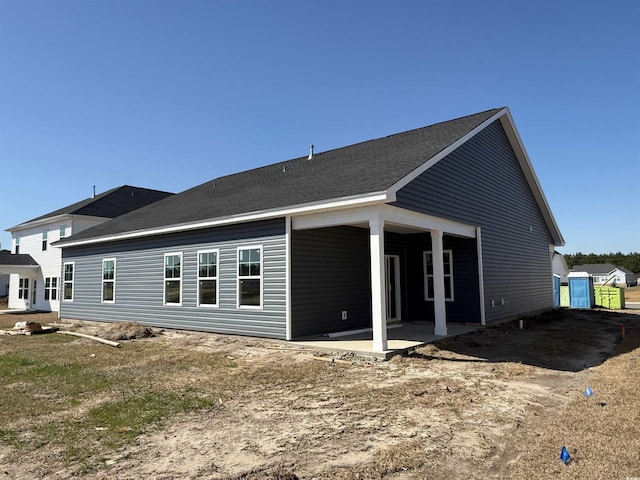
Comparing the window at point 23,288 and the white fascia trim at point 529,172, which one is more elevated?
the white fascia trim at point 529,172

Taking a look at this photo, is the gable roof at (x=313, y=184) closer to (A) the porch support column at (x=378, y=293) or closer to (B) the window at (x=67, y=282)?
(A) the porch support column at (x=378, y=293)

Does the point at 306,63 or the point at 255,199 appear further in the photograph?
the point at 306,63

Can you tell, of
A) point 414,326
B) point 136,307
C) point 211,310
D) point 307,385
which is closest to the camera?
point 307,385

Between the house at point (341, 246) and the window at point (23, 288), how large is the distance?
1141 cm

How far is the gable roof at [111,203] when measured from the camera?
2447 centimetres

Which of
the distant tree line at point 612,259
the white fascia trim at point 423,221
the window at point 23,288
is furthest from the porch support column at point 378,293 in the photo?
the distant tree line at point 612,259

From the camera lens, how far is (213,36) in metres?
10.9

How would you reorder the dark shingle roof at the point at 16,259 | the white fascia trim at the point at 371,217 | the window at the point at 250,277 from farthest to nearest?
1. the dark shingle roof at the point at 16,259
2. the window at the point at 250,277
3. the white fascia trim at the point at 371,217

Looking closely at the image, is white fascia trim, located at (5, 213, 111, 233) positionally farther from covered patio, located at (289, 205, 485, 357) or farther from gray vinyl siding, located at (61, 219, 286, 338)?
covered patio, located at (289, 205, 485, 357)

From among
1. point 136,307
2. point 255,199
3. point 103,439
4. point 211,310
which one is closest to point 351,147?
point 255,199

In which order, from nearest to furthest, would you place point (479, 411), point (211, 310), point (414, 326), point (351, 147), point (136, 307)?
point (479, 411)
point (211, 310)
point (414, 326)
point (136, 307)
point (351, 147)

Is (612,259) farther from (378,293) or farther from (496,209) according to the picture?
(378,293)

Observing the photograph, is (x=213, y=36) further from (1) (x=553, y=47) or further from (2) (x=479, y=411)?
(2) (x=479, y=411)

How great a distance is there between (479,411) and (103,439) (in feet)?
13.6
